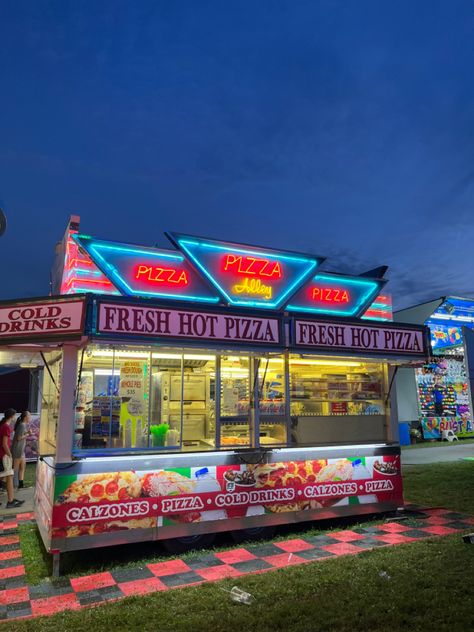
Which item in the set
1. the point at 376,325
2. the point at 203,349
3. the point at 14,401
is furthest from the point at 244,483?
the point at 14,401

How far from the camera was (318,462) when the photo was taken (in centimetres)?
755

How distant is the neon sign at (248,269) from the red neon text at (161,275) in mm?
293

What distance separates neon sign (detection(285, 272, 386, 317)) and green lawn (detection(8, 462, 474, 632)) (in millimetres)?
4073

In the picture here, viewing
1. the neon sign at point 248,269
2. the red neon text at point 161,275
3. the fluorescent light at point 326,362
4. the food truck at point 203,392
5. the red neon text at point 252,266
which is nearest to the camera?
the food truck at point 203,392

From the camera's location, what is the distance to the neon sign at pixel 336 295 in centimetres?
846

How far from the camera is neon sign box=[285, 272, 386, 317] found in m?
8.46

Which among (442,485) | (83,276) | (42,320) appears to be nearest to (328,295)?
(83,276)

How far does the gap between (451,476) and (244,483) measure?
7642mm

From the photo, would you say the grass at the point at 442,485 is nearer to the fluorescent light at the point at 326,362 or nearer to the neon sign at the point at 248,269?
the fluorescent light at the point at 326,362

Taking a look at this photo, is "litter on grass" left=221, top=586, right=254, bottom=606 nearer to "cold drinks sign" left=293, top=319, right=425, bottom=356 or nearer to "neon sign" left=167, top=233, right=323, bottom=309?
"cold drinks sign" left=293, top=319, right=425, bottom=356

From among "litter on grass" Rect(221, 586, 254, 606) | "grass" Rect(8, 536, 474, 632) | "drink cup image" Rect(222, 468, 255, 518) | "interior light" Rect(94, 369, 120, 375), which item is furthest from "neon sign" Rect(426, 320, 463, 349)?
"litter on grass" Rect(221, 586, 254, 606)

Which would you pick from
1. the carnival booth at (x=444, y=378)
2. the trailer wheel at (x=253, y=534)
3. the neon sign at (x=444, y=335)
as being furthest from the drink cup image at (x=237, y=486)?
the neon sign at (x=444, y=335)

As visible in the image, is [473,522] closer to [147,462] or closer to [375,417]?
[375,417]

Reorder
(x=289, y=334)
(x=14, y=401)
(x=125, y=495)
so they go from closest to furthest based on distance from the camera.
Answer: (x=125, y=495)
(x=289, y=334)
(x=14, y=401)
